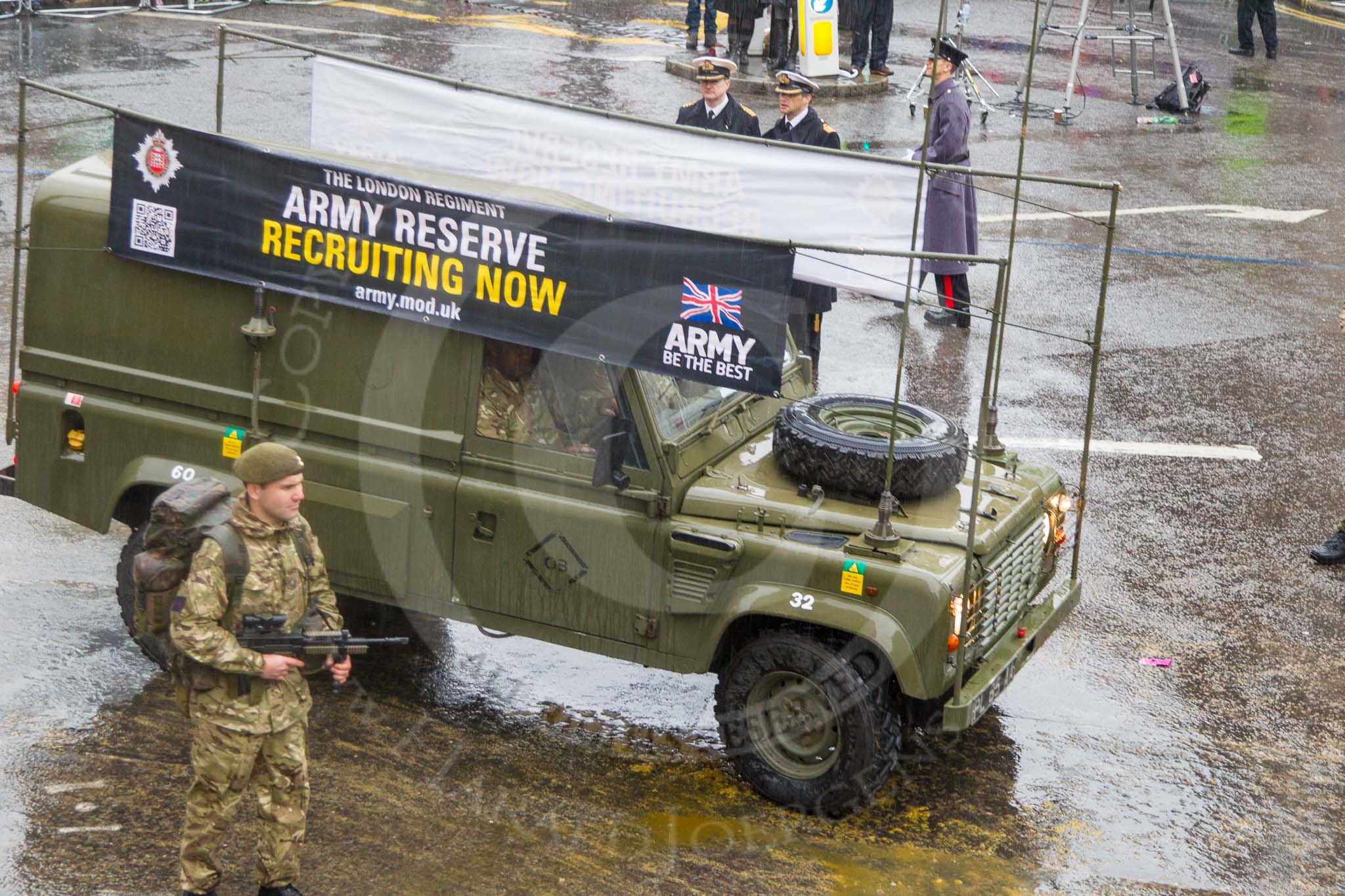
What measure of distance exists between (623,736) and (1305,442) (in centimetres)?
595

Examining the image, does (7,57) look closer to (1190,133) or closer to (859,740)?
(1190,133)

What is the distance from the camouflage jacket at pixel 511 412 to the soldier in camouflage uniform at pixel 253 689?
4.14 feet

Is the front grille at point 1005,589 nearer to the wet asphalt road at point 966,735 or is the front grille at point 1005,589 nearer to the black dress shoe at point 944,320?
the wet asphalt road at point 966,735

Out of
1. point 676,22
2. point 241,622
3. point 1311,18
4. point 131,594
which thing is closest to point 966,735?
point 241,622

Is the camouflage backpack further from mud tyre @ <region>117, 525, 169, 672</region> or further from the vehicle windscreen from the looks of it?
the vehicle windscreen

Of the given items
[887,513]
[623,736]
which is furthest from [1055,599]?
[623,736]

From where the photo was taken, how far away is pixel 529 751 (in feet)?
22.2

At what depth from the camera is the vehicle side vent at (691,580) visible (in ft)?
20.7

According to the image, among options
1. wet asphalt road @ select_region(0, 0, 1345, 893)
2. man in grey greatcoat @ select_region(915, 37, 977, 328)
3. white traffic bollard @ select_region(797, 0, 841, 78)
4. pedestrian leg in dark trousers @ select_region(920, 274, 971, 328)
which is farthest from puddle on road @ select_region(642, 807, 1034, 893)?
white traffic bollard @ select_region(797, 0, 841, 78)

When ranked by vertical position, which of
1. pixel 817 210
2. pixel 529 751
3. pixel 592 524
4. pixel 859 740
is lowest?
pixel 529 751

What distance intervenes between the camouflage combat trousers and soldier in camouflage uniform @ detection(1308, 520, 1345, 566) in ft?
20.0

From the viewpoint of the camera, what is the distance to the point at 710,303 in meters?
6.00

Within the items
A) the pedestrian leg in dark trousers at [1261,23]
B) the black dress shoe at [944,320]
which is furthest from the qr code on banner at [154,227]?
the pedestrian leg in dark trousers at [1261,23]

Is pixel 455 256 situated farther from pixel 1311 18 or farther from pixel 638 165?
pixel 1311 18
